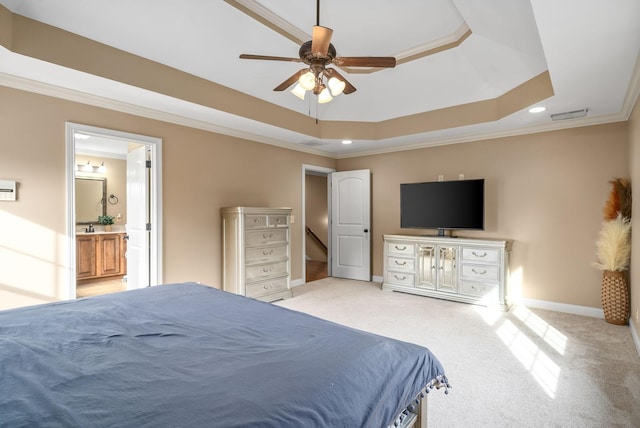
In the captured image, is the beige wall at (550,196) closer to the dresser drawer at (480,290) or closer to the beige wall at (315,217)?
the dresser drawer at (480,290)

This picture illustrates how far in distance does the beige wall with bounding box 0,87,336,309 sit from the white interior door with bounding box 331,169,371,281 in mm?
923

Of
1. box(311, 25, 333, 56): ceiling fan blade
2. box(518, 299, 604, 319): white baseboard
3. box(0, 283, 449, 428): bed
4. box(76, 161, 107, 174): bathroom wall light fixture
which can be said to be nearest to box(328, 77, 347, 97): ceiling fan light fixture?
box(311, 25, 333, 56): ceiling fan blade

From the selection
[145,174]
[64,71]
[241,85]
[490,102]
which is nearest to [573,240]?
[490,102]

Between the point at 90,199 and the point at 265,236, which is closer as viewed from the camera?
the point at 265,236

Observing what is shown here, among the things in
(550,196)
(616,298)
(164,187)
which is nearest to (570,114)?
(550,196)

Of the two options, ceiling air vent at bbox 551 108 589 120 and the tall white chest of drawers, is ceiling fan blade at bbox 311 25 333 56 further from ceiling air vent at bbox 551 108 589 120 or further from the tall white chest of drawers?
ceiling air vent at bbox 551 108 589 120

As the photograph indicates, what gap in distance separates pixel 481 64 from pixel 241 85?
2877mm

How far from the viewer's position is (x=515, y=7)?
2.76m

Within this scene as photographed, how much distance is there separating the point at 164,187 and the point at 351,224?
3.47m

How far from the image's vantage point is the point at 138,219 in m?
4.01

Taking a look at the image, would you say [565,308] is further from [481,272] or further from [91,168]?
[91,168]

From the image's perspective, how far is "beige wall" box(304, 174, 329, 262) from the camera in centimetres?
892

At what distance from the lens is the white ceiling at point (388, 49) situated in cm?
243

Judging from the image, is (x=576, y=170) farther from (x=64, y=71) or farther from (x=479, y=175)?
(x=64, y=71)
